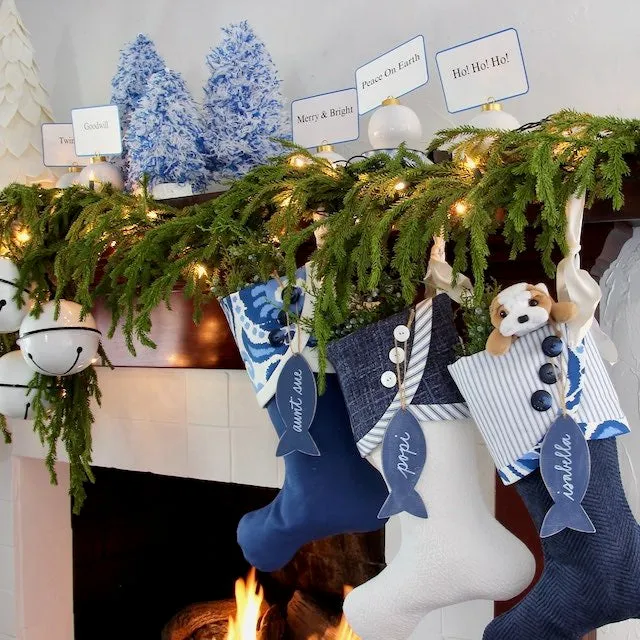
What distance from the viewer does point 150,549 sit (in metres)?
1.97

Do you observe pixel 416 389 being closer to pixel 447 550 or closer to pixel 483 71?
pixel 447 550

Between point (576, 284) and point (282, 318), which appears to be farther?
point (282, 318)

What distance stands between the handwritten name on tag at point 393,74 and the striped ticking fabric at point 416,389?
37 centimetres

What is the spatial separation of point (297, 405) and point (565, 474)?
1.26 feet

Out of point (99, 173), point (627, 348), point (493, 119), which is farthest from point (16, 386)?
point (627, 348)

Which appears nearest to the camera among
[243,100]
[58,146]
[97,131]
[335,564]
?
[243,100]

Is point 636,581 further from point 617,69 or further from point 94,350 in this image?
point 94,350

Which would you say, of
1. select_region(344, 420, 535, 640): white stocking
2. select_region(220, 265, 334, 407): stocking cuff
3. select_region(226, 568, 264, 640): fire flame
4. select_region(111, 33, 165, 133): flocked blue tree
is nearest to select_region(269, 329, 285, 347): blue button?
select_region(220, 265, 334, 407): stocking cuff

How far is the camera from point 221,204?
1056mm

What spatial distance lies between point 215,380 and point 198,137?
0.49m

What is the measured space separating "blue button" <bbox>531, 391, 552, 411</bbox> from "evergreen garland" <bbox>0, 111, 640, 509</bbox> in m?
0.10

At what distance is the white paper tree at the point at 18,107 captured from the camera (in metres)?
1.57

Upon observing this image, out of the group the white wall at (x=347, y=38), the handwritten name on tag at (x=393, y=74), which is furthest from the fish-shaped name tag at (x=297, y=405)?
the white wall at (x=347, y=38)

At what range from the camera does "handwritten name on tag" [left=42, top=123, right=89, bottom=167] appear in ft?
4.99
